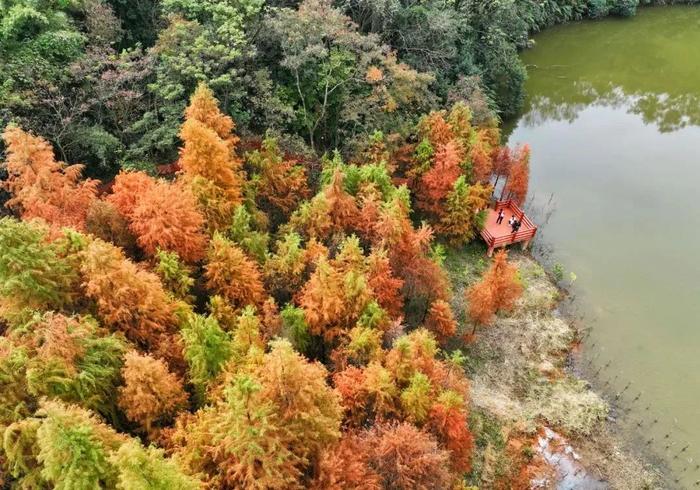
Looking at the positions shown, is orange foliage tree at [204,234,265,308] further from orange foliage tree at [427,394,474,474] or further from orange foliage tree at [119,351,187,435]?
orange foliage tree at [427,394,474,474]

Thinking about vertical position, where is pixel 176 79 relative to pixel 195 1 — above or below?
below

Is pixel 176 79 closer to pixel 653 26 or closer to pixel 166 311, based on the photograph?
pixel 166 311

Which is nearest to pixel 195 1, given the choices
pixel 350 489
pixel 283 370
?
pixel 283 370

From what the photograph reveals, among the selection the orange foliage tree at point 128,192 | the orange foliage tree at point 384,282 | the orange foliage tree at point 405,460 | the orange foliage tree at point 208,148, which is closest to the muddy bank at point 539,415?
the orange foliage tree at point 384,282

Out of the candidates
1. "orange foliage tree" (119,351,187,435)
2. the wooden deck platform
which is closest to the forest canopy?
the wooden deck platform

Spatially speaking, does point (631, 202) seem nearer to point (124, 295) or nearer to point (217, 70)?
point (217, 70)
